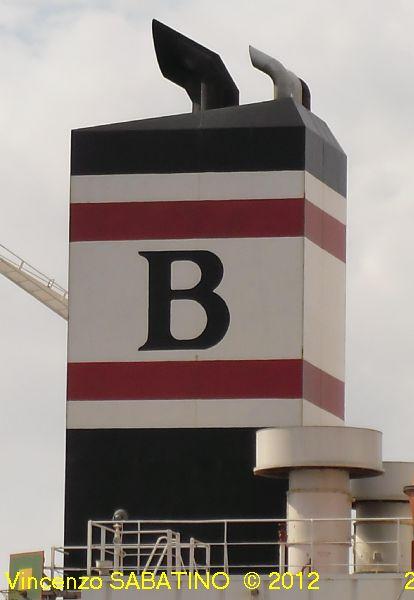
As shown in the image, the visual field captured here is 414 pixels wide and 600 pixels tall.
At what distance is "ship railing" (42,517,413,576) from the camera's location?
2612cm

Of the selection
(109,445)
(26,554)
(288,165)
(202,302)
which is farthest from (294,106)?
(26,554)

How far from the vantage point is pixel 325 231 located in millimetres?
30156

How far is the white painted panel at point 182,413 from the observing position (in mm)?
28859

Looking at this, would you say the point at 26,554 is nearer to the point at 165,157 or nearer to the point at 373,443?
the point at 373,443

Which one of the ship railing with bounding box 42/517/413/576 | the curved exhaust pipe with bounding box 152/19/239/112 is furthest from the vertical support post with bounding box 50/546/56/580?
the curved exhaust pipe with bounding box 152/19/239/112

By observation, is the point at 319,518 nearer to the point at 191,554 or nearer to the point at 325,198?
the point at 191,554

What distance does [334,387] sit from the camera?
3012 centimetres

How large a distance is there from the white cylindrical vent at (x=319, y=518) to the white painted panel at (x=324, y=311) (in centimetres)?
291

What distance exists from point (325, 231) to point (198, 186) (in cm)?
176

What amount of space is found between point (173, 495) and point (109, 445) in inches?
42.3

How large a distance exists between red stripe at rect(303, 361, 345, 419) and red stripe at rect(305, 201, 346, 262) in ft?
5.35
